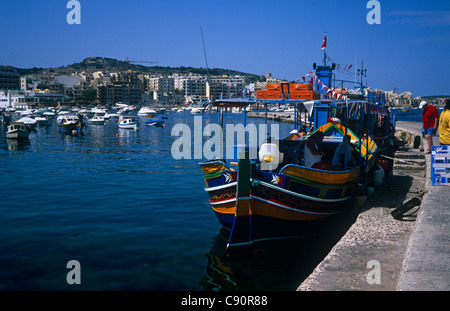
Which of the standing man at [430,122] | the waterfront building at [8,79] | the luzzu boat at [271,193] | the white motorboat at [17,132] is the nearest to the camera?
the luzzu boat at [271,193]

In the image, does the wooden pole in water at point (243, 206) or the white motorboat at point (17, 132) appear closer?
the wooden pole in water at point (243, 206)

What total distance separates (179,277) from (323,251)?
4.14 meters

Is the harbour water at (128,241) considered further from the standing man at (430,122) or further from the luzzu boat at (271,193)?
the standing man at (430,122)

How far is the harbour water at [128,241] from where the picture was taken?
31.6 feet

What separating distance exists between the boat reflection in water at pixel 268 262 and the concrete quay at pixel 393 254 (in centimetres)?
173

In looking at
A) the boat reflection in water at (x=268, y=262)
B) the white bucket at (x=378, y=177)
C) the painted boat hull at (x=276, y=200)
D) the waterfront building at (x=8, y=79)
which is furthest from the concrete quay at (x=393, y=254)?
the waterfront building at (x=8, y=79)

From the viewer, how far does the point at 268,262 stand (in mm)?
10625

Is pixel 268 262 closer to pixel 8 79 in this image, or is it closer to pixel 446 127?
pixel 446 127

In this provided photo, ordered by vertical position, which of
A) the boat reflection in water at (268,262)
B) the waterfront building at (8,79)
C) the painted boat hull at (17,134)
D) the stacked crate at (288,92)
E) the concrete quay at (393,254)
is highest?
the waterfront building at (8,79)

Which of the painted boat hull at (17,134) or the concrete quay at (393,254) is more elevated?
the painted boat hull at (17,134)

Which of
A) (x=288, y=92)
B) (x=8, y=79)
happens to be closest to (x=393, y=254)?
(x=288, y=92)

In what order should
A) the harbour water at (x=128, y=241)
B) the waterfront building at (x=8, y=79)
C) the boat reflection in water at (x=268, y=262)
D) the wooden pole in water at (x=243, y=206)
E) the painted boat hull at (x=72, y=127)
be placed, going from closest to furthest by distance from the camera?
the boat reflection in water at (x=268, y=262) → the harbour water at (x=128, y=241) → the wooden pole in water at (x=243, y=206) → the painted boat hull at (x=72, y=127) → the waterfront building at (x=8, y=79)
